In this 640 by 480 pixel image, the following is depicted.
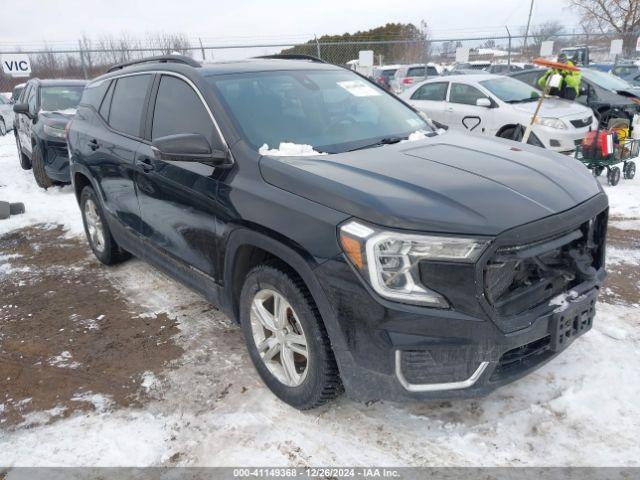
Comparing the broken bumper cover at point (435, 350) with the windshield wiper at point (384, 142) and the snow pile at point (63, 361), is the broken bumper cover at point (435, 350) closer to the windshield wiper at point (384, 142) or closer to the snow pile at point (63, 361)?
the windshield wiper at point (384, 142)

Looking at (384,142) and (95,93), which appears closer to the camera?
(384,142)

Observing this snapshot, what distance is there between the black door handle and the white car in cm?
541

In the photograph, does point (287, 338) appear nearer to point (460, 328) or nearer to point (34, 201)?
point (460, 328)

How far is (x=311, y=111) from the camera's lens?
3.37m

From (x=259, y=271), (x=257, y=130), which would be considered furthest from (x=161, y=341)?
(x=257, y=130)

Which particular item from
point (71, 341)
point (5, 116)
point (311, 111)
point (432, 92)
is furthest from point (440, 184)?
point (5, 116)

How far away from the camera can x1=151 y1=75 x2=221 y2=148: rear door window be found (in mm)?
3143

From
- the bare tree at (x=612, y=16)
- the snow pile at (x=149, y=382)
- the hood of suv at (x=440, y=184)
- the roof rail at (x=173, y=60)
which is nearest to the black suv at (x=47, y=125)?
the roof rail at (x=173, y=60)

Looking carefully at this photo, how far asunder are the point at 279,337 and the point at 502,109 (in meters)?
7.70

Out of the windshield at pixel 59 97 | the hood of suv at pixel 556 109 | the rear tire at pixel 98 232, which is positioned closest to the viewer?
the rear tire at pixel 98 232

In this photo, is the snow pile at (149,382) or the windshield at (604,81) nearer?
the snow pile at (149,382)

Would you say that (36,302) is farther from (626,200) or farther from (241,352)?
(626,200)

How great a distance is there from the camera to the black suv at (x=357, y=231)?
2182 millimetres

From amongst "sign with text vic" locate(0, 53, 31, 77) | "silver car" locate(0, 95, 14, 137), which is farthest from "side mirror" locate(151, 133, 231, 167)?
"silver car" locate(0, 95, 14, 137)
